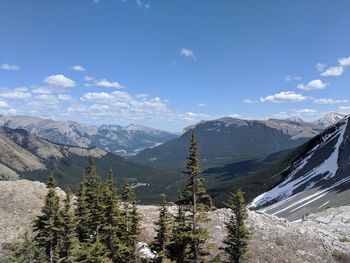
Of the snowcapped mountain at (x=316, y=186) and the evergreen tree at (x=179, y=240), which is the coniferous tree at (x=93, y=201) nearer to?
the evergreen tree at (x=179, y=240)

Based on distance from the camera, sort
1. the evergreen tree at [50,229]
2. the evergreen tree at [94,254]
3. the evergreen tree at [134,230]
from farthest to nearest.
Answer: the evergreen tree at [50,229] < the evergreen tree at [134,230] < the evergreen tree at [94,254]

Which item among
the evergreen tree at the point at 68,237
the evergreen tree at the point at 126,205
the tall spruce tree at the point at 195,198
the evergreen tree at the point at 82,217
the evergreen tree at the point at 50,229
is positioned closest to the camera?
the tall spruce tree at the point at 195,198

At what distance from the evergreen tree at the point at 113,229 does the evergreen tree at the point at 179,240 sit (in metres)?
4.75

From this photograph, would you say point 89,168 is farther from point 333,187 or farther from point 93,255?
point 333,187

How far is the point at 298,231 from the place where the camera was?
53281mm

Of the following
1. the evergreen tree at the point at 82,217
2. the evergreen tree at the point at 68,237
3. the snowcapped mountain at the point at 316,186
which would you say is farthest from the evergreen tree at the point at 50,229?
the snowcapped mountain at the point at 316,186

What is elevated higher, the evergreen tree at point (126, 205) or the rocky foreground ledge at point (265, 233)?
the evergreen tree at point (126, 205)

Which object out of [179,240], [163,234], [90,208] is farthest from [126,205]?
[90,208]

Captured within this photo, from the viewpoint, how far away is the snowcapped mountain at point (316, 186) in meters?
122

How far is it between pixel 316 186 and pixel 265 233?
10738 centimetres

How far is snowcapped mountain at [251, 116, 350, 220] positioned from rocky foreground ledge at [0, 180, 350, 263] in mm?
58910

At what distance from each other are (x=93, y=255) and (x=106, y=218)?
5.64 metres

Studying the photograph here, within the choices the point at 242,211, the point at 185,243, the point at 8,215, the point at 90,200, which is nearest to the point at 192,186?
the point at 185,243

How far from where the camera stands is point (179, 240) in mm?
39188
